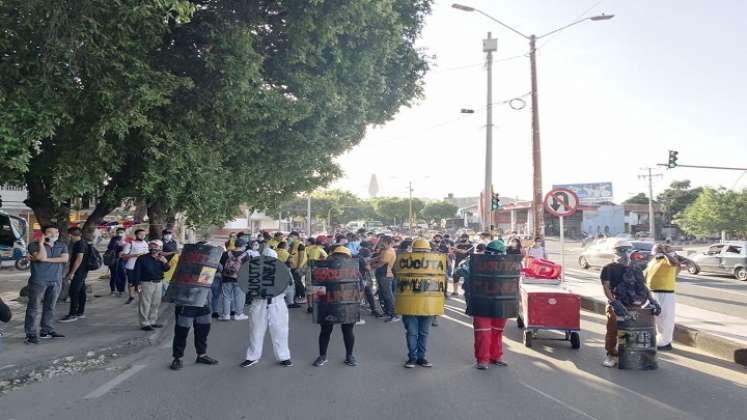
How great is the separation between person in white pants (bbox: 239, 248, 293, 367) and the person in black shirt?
14.7ft

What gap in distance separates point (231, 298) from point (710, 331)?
8.55 meters

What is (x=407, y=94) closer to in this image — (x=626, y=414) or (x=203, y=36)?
(x=203, y=36)

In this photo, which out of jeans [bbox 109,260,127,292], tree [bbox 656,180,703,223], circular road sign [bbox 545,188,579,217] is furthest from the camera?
tree [bbox 656,180,703,223]

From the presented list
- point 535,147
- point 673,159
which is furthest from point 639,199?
point 535,147

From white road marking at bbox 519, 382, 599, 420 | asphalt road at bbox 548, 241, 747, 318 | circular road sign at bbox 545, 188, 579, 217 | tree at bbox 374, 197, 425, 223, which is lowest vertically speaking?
asphalt road at bbox 548, 241, 747, 318

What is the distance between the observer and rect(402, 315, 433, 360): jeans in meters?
6.82

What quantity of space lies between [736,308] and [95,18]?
46.8 ft

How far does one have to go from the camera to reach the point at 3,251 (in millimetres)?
21734

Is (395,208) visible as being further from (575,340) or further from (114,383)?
(114,383)

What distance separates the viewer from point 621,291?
6879mm

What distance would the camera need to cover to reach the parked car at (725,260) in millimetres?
20891

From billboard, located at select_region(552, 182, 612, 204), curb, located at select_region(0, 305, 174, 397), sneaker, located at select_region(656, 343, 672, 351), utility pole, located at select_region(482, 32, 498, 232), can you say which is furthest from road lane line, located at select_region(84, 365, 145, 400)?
billboard, located at select_region(552, 182, 612, 204)

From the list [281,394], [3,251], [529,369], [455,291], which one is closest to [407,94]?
[455,291]

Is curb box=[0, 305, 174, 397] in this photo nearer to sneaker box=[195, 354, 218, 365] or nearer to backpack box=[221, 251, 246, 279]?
sneaker box=[195, 354, 218, 365]
